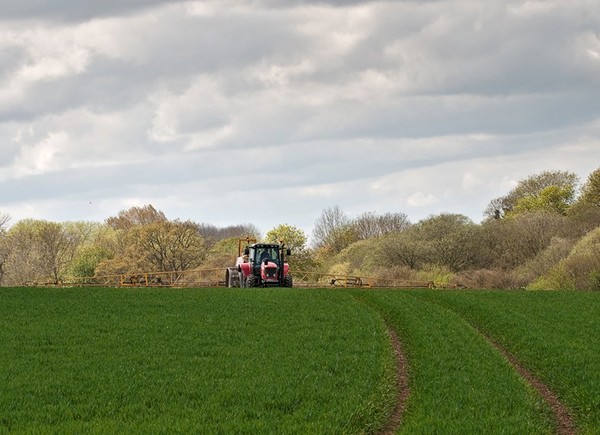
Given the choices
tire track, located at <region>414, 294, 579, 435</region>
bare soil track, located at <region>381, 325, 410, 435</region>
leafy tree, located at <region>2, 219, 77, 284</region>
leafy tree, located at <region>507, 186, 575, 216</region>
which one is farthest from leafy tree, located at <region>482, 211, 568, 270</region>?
bare soil track, located at <region>381, 325, 410, 435</region>

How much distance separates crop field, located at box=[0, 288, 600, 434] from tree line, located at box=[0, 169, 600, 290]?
34.1m

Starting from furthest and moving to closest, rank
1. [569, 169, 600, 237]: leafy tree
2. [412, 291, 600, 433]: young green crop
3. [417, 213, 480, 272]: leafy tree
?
[417, 213, 480, 272]: leafy tree
[569, 169, 600, 237]: leafy tree
[412, 291, 600, 433]: young green crop

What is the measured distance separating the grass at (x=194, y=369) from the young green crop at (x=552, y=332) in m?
4.60

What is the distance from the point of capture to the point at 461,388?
1945 cm

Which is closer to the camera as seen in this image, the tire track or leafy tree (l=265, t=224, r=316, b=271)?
the tire track

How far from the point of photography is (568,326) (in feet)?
104

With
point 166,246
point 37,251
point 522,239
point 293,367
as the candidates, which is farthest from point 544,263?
point 37,251

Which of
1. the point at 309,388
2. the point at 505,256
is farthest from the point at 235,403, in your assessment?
the point at 505,256

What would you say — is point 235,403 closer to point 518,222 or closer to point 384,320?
point 384,320

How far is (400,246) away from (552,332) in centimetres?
6075

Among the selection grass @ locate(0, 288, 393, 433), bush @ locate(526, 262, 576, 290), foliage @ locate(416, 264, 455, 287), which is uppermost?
foliage @ locate(416, 264, 455, 287)

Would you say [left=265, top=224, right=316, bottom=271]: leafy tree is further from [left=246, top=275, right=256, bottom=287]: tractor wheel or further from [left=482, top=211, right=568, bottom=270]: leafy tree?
[left=246, top=275, right=256, bottom=287]: tractor wheel

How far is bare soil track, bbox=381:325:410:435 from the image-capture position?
1680cm

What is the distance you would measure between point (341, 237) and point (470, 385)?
106 meters
